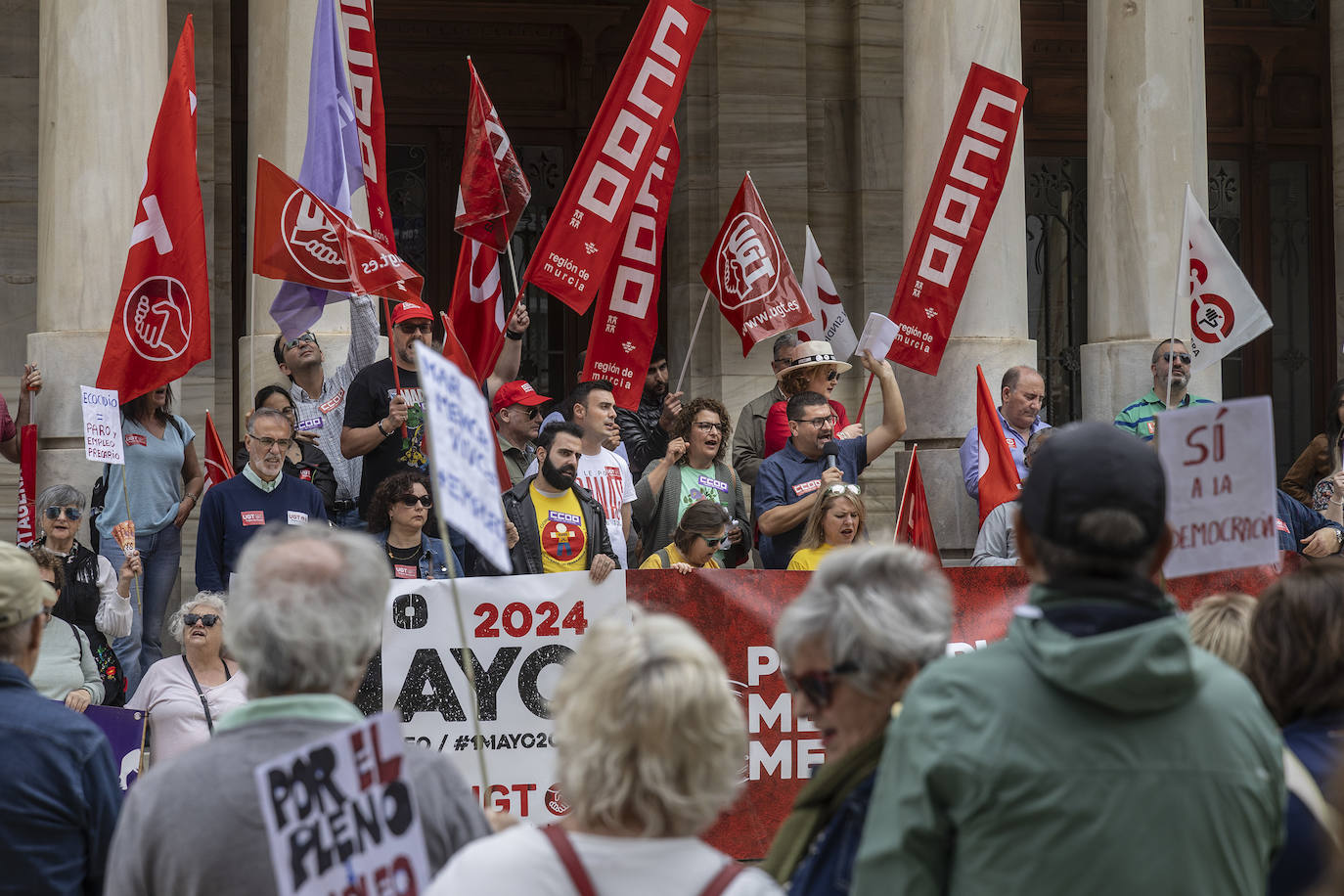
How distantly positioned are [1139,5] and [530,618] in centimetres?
715

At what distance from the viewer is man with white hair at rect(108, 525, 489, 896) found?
111 inches

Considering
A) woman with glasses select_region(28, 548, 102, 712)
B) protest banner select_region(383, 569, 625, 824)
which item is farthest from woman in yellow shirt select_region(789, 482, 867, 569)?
woman with glasses select_region(28, 548, 102, 712)

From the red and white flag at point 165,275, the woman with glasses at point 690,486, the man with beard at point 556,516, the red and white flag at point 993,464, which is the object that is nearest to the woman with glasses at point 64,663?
the red and white flag at point 165,275

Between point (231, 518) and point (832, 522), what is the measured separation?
2921 millimetres

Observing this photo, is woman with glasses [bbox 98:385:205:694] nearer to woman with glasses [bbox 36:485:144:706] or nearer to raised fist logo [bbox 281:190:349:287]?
woman with glasses [bbox 36:485:144:706]

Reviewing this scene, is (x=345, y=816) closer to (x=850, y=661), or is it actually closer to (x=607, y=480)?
(x=850, y=661)

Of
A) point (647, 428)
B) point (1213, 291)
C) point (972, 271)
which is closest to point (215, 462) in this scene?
point (647, 428)

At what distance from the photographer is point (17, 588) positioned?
3537 mm

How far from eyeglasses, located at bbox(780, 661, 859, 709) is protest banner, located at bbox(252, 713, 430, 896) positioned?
696mm

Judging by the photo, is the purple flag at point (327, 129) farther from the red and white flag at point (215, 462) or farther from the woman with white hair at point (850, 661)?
the woman with white hair at point (850, 661)

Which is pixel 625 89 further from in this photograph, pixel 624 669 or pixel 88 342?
pixel 624 669

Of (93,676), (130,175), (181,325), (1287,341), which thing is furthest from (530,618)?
(1287,341)

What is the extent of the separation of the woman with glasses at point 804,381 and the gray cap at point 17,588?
20.7 feet

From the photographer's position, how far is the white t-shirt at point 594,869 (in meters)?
2.48
